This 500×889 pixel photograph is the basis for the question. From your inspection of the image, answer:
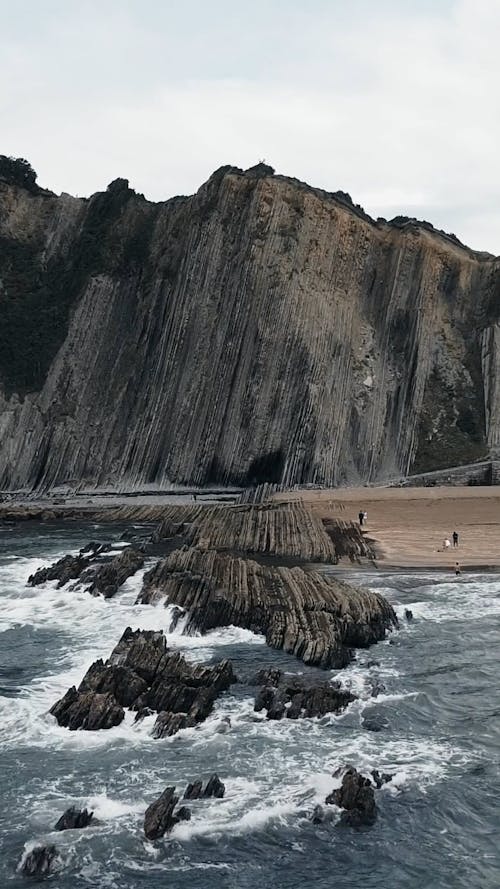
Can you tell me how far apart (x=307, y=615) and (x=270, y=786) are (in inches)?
468

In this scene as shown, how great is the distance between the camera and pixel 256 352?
75625mm

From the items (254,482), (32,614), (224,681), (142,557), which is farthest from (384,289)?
(224,681)

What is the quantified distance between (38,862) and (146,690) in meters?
8.38

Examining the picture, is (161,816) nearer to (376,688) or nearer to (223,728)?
(223,728)

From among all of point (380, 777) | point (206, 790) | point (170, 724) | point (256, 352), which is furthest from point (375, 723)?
point (256, 352)

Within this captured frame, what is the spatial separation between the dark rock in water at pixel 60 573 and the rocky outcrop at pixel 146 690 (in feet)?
45.5

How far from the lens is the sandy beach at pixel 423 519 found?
4288 centimetres

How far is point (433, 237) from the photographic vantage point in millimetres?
85500

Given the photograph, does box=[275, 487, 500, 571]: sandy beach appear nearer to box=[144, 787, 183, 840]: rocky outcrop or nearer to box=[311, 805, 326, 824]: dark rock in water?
box=[311, 805, 326, 824]: dark rock in water

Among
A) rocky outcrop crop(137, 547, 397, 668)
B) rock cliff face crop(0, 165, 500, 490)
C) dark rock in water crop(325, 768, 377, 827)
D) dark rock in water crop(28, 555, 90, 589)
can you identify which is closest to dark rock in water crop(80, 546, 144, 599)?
dark rock in water crop(28, 555, 90, 589)

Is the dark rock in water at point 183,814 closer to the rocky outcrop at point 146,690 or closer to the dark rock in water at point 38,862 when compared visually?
the dark rock in water at point 38,862

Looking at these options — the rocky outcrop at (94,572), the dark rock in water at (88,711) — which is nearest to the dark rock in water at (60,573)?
the rocky outcrop at (94,572)

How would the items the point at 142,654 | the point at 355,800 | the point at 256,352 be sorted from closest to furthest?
the point at 355,800 → the point at 142,654 → the point at 256,352

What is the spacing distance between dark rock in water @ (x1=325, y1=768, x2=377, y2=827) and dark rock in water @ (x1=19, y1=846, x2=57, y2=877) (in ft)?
18.7
